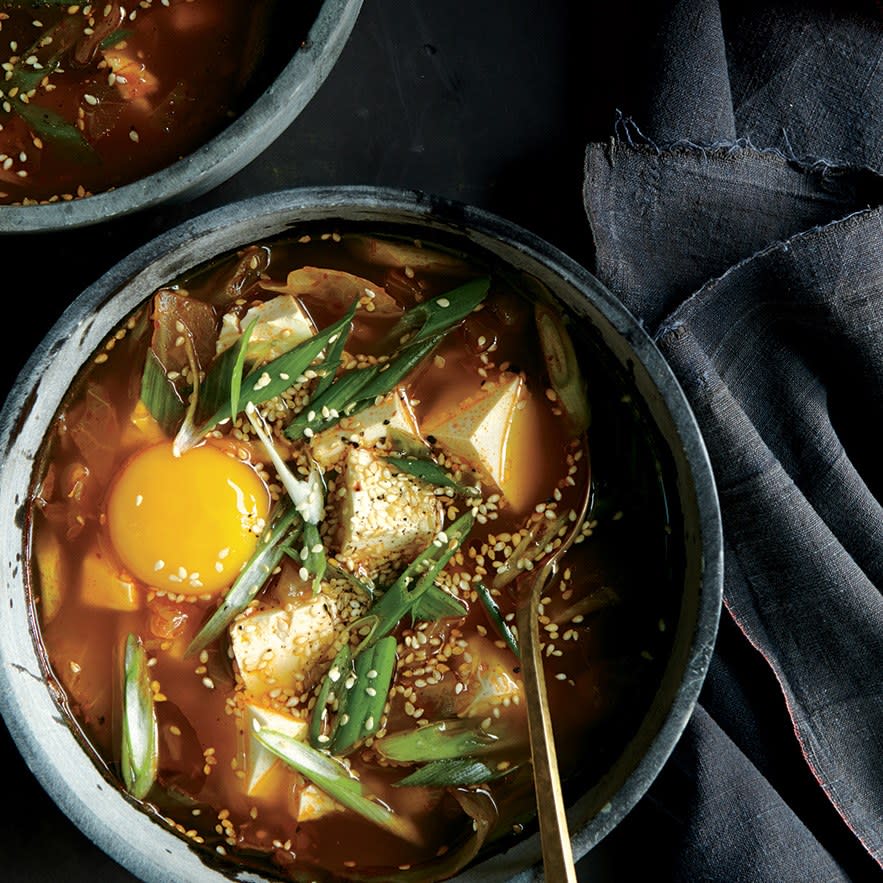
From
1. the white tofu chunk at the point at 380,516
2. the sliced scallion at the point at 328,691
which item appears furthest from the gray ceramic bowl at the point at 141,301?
the white tofu chunk at the point at 380,516

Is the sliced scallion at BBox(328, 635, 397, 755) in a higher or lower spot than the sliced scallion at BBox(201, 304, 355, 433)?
lower

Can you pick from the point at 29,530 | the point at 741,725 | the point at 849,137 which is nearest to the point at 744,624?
the point at 741,725

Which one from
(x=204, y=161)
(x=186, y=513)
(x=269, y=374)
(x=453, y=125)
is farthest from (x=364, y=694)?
(x=453, y=125)

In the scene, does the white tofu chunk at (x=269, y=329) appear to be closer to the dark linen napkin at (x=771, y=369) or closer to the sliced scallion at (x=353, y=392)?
the sliced scallion at (x=353, y=392)

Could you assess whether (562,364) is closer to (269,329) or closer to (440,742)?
(269,329)

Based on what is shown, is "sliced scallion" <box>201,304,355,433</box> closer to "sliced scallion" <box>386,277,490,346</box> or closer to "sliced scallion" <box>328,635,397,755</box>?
"sliced scallion" <box>386,277,490,346</box>

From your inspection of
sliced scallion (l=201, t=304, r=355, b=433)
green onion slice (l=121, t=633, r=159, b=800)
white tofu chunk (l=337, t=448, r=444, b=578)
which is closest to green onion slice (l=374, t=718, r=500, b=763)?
white tofu chunk (l=337, t=448, r=444, b=578)
